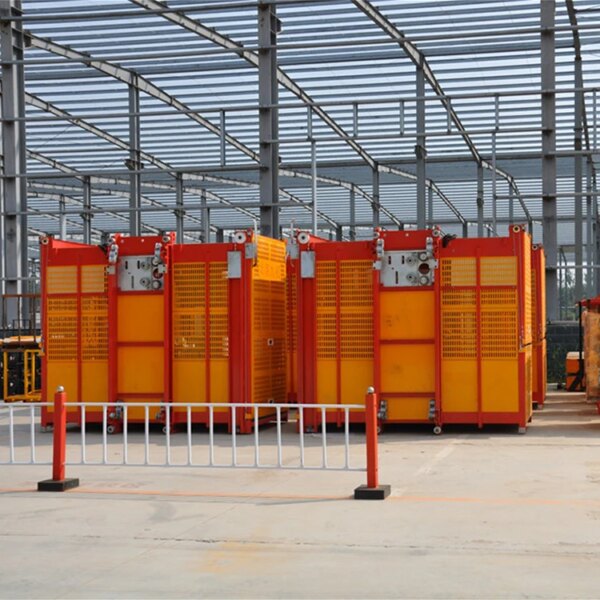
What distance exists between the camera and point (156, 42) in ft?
87.1

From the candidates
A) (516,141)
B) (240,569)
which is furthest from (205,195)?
(240,569)

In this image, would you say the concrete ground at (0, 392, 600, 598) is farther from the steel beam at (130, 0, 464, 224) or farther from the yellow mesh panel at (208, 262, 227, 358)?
the steel beam at (130, 0, 464, 224)

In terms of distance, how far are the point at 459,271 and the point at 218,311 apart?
12.4 ft

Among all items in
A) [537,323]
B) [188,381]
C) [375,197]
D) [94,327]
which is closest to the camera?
[188,381]

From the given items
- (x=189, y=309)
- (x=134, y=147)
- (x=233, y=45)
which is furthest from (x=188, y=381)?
(x=134, y=147)

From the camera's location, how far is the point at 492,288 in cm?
1600

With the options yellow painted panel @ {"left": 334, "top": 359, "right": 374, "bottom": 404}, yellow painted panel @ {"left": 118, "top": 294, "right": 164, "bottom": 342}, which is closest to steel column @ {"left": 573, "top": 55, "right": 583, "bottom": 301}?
yellow painted panel @ {"left": 334, "top": 359, "right": 374, "bottom": 404}

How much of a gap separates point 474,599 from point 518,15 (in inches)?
811

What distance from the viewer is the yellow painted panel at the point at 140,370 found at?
1686 cm

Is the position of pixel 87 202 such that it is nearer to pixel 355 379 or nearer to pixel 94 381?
pixel 94 381

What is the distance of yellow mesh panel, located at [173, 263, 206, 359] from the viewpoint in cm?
1677

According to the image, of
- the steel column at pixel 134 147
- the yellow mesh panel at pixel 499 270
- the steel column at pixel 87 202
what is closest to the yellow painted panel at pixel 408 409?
the yellow mesh panel at pixel 499 270

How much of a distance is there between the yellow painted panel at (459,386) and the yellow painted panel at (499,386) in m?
0.15

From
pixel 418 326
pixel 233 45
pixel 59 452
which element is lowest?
pixel 59 452
